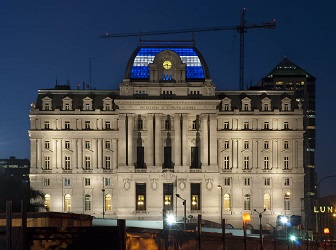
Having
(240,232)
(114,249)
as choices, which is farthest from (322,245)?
(114,249)

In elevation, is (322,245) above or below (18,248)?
below

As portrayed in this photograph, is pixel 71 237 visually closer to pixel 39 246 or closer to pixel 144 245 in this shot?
pixel 39 246

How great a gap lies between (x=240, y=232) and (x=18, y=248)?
92.9m

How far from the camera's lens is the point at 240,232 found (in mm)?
145625

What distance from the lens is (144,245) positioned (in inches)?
2586

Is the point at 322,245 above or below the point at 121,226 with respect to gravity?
below

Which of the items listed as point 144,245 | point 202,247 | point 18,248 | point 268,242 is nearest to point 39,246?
point 18,248

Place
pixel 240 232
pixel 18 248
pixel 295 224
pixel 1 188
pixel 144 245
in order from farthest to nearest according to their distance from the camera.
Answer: pixel 295 224, pixel 1 188, pixel 240 232, pixel 144 245, pixel 18 248

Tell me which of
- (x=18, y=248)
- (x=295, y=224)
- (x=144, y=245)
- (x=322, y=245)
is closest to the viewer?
(x=18, y=248)

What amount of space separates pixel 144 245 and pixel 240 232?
81004 millimetres

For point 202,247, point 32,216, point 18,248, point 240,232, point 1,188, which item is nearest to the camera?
point 18,248

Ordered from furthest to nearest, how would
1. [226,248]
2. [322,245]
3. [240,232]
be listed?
[240,232], [322,245], [226,248]

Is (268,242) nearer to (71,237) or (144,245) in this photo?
(144,245)

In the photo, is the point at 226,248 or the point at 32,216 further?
the point at 226,248
